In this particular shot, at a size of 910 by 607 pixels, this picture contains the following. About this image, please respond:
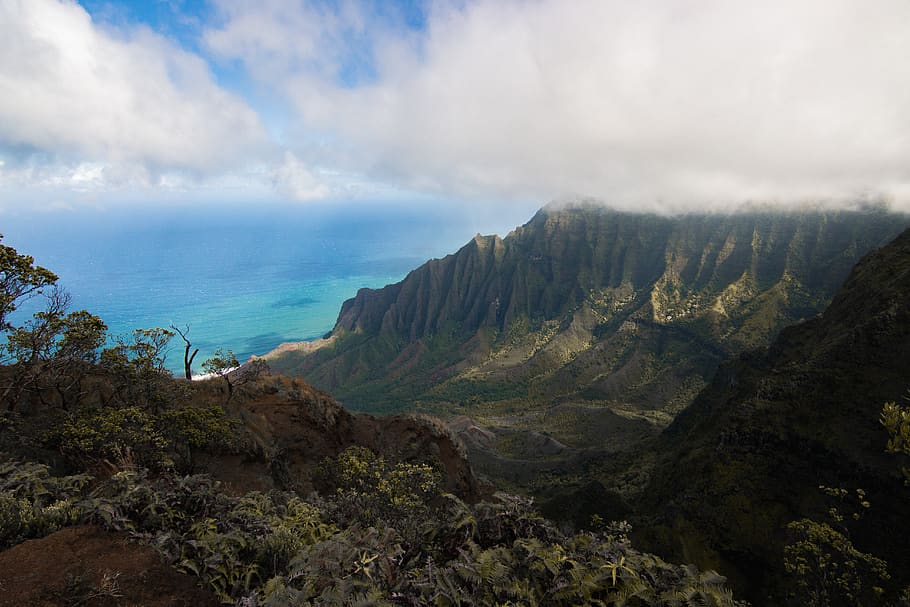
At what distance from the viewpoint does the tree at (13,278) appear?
57.5ft

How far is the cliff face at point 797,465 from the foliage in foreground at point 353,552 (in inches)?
1262

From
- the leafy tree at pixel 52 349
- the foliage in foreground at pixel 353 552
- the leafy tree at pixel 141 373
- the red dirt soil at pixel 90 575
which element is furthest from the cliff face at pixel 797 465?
the leafy tree at pixel 52 349

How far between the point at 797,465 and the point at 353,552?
4533cm

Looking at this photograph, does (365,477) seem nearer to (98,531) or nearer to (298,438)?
(98,531)

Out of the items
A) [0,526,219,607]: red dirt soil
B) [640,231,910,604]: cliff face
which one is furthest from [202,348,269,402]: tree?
[640,231,910,604]: cliff face

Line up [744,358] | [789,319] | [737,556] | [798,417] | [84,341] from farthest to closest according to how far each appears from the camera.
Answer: [789,319] < [744,358] < [798,417] < [737,556] < [84,341]

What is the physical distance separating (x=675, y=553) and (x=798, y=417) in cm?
1841

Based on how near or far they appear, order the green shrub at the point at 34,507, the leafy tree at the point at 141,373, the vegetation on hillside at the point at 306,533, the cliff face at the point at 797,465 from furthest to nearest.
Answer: the cliff face at the point at 797,465
the leafy tree at the point at 141,373
the green shrub at the point at 34,507
the vegetation on hillside at the point at 306,533

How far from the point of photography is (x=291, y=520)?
11.9 m

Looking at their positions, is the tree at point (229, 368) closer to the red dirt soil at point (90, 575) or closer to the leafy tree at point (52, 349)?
the leafy tree at point (52, 349)

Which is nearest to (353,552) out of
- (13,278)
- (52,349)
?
(13,278)

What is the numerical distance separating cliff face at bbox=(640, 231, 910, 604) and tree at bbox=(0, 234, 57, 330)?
4735cm

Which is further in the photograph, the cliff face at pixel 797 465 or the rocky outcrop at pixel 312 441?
the cliff face at pixel 797 465

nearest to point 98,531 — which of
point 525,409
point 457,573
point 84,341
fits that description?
point 457,573
